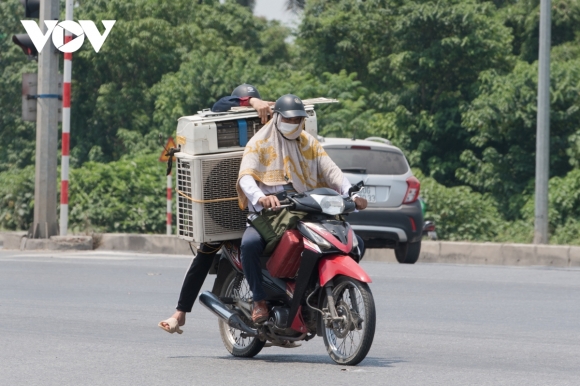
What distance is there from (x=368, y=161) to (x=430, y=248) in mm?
2018

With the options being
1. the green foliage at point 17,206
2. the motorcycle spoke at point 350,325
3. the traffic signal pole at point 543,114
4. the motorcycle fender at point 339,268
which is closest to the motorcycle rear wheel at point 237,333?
the motorcycle spoke at point 350,325

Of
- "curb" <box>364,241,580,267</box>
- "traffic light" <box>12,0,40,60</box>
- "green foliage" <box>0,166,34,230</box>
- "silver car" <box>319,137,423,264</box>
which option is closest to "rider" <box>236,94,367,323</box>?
"silver car" <box>319,137,423,264</box>

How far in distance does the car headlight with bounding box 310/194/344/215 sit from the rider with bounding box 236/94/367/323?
0.75 feet

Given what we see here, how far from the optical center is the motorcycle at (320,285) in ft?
21.2

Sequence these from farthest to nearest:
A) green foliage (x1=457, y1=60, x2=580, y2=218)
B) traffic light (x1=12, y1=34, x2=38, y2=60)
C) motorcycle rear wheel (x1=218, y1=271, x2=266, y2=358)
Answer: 1. green foliage (x1=457, y1=60, x2=580, y2=218)
2. traffic light (x1=12, y1=34, x2=38, y2=60)
3. motorcycle rear wheel (x1=218, y1=271, x2=266, y2=358)

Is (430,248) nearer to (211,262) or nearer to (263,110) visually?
(211,262)

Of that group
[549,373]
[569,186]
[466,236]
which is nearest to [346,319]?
[549,373]

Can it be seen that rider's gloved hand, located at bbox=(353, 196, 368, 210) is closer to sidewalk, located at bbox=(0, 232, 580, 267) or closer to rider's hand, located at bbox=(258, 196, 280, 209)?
rider's hand, located at bbox=(258, 196, 280, 209)

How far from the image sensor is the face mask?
6.80m

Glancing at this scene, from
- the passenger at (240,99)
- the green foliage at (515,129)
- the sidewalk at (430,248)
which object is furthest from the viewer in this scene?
the green foliage at (515,129)

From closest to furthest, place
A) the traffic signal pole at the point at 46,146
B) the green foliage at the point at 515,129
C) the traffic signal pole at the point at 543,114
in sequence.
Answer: the traffic signal pole at the point at 543,114 < the traffic signal pole at the point at 46,146 < the green foliage at the point at 515,129

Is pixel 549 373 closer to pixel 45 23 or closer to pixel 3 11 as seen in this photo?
pixel 45 23

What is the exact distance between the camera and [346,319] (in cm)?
650

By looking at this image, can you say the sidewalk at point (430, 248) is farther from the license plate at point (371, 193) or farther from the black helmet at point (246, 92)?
the black helmet at point (246, 92)
